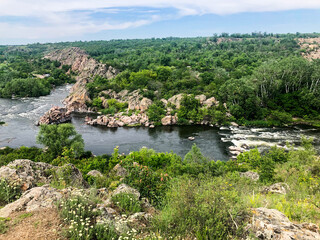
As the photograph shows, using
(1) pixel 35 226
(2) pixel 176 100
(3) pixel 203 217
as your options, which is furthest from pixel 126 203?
(2) pixel 176 100

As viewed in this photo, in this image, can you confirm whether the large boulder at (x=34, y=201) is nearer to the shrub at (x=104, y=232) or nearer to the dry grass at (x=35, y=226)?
the dry grass at (x=35, y=226)

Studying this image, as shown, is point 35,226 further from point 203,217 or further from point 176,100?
point 176,100

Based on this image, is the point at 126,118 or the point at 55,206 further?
the point at 126,118

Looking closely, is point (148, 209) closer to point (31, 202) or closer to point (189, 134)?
point (31, 202)

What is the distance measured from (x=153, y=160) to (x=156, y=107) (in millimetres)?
26192

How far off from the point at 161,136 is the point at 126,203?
35.1 metres

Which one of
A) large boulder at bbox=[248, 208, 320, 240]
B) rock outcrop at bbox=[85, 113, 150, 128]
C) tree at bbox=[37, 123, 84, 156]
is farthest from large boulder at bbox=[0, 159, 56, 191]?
rock outcrop at bbox=[85, 113, 150, 128]

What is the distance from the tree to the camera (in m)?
30.6

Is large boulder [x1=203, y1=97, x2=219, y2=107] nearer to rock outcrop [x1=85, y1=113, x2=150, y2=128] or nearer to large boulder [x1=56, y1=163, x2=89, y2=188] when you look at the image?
rock outcrop [x1=85, y1=113, x2=150, y2=128]

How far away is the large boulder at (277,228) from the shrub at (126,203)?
3.72 metres

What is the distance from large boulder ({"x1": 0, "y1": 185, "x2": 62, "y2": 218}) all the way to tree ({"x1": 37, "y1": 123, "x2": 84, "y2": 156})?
77.2 feet

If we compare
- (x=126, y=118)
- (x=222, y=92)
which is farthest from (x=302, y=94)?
(x=126, y=118)

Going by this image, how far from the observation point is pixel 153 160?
2666cm

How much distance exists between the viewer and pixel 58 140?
30.9 metres
